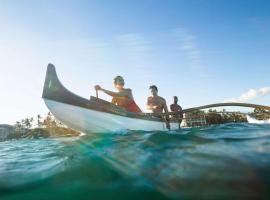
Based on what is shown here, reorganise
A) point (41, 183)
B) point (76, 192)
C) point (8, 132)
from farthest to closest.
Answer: point (8, 132) < point (41, 183) < point (76, 192)

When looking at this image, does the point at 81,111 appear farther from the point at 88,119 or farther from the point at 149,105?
the point at 149,105

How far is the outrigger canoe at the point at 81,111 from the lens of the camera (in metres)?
7.69

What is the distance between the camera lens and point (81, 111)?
25.6 ft

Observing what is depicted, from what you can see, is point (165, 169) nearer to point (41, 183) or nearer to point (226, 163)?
point (226, 163)

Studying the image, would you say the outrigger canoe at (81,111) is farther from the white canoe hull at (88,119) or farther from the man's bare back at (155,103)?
the man's bare back at (155,103)

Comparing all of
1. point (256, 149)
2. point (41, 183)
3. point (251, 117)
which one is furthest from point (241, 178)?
point (251, 117)

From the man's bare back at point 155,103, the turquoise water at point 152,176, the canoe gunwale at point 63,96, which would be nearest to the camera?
the turquoise water at point 152,176

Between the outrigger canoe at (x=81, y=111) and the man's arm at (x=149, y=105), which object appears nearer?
the outrigger canoe at (x=81, y=111)

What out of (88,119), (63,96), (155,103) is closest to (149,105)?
(155,103)

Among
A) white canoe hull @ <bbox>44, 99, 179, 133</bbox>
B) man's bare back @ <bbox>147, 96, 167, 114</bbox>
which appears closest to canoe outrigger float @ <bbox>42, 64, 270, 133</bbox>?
white canoe hull @ <bbox>44, 99, 179, 133</bbox>

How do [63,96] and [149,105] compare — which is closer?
[63,96]

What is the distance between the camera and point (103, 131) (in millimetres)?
8195

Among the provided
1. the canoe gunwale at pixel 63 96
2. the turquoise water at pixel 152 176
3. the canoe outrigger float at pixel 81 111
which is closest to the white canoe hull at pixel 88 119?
the canoe outrigger float at pixel 81 111

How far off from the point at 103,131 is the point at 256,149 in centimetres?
530
